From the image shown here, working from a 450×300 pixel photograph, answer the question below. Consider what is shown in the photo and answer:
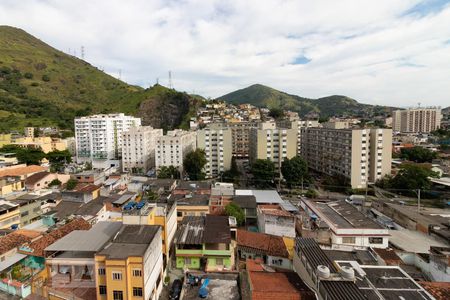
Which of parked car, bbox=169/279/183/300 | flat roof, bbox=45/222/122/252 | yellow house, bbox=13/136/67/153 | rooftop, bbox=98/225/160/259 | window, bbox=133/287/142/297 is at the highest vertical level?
yellow house, bbox=13/136/67/153

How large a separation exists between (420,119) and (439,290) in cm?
12545

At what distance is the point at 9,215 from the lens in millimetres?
22391

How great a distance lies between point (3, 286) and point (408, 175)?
4656cm

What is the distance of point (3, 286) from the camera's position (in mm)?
13344

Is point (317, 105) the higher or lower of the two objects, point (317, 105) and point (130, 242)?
the higher

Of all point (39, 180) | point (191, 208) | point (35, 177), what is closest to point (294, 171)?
point (191, 208)

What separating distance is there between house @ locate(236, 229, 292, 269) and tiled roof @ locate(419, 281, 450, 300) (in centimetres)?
790

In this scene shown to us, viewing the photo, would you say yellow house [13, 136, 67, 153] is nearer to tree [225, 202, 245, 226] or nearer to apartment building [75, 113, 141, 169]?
apartment building [75, 113, 141, 169]

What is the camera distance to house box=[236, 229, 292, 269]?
726 inches

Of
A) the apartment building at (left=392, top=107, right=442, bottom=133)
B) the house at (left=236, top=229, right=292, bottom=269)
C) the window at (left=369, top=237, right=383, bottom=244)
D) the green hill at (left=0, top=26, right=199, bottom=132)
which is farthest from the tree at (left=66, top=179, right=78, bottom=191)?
the apartment building at (left=392, top=107, right=442, bottom=133)

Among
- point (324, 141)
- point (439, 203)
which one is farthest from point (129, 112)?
point (439, 203)

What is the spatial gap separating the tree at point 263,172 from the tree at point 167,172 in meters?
14.6

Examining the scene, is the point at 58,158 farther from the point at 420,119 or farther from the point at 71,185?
the point at 420,119

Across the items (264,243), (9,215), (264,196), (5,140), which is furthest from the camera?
(5,140)
